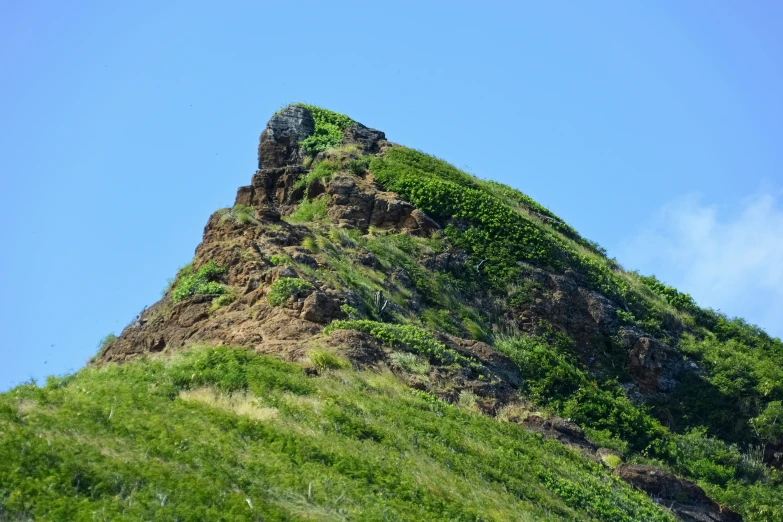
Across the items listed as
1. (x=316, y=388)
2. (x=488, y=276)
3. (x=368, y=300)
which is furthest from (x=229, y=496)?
(x=488, y=276)

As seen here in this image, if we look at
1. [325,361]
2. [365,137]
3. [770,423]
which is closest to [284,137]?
[365,137]

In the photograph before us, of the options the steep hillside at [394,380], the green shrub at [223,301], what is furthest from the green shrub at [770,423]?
the green shrub at [223,301]

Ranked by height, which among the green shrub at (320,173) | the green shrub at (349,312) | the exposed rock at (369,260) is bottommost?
the green shrub at (349,312)

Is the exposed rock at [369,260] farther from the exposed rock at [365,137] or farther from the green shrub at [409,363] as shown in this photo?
the exposed rock at [365,137]

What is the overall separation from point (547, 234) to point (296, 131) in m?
9.38

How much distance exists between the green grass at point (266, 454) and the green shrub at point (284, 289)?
2.95 m

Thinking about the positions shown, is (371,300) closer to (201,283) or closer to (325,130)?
(201,283)

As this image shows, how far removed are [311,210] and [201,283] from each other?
24.6ft

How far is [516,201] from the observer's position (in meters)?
36.3

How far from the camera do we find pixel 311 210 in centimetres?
3116

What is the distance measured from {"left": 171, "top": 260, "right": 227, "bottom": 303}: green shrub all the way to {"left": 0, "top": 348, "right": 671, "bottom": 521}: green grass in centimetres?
393

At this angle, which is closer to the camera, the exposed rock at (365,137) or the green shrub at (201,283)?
the green shrub at (201,283)

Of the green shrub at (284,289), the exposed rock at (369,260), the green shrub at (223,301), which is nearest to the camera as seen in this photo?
the green shrub at (284,289)

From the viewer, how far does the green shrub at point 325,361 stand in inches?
774
